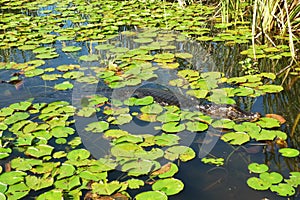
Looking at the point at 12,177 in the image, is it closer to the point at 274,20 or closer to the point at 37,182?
the point at 37,182

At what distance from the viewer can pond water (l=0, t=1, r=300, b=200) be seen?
2.03 m

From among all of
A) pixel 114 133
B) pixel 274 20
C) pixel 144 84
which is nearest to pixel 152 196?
pixel 114 133

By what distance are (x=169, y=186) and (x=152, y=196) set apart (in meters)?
0.12

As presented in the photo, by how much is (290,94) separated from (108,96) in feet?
4.27

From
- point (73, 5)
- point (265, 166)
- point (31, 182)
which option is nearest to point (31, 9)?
point (73, 5)

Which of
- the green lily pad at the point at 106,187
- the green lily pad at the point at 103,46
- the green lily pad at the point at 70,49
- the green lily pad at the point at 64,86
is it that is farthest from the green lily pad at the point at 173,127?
the green lily pad at the point at 70,49

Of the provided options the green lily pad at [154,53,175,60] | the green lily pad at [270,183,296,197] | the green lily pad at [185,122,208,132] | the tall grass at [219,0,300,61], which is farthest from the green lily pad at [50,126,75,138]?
the tall grass at [219,0,300,61]

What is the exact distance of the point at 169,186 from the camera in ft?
6.20

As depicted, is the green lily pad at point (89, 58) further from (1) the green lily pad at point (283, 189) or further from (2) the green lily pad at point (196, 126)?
(1) the green lily pad at point (283, 189)

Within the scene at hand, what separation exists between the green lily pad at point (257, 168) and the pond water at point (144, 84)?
0.04 metres

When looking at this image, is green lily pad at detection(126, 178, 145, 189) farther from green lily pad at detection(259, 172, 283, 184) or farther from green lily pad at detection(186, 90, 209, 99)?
green lily pad at detection(186, 90, 209, 99)

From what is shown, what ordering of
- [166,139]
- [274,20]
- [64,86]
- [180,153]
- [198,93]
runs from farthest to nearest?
[274,20] < [64,86] < [198,93] < [166,139] < [180,153]

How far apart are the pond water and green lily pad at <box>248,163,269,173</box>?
0.13 ft

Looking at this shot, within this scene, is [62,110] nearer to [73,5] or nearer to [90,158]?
[90,158]
